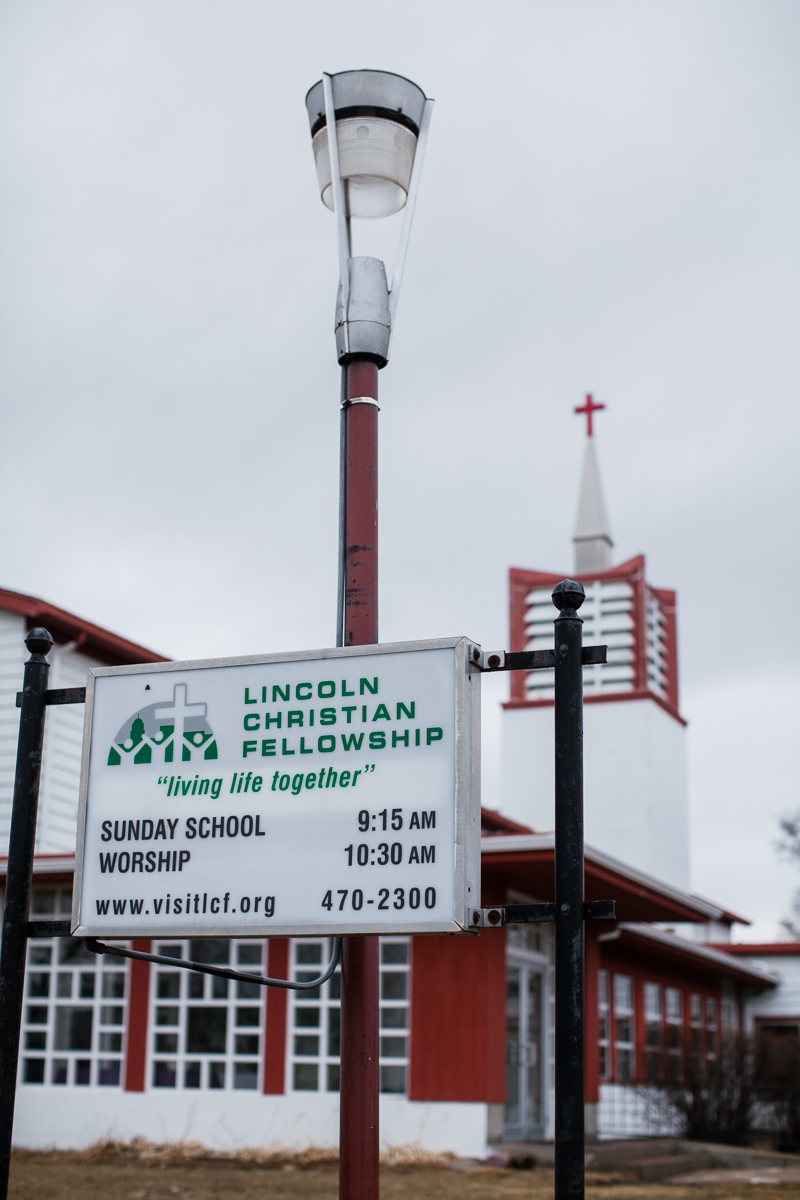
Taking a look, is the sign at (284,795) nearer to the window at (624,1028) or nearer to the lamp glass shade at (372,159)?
the lamp glass shade at (372,159)

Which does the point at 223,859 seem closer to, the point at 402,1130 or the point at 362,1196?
the point at 362,1196

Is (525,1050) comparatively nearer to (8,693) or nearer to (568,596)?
(8,693)

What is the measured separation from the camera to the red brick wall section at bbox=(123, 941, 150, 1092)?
→ 14898 millimetres

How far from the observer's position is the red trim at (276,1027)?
565 inches

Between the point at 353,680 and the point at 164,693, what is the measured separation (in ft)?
2.66

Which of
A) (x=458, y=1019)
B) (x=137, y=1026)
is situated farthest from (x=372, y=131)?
(x=137, y=1026)

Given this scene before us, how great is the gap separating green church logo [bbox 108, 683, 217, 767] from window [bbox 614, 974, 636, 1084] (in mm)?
15815

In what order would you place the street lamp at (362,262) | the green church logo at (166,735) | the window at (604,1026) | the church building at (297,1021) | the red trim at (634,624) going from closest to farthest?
the green church logo at (166,735)
the street lamp at (362,262)
the church building at (297,1021)
the window at (604,1026)
the red trim at (634,624)

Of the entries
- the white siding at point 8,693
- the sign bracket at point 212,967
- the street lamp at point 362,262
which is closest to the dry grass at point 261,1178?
the white siding at point 8,693

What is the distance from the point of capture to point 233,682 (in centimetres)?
505

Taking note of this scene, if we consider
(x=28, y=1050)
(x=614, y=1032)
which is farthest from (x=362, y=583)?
(x=614, y=1032)

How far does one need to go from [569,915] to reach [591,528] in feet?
105

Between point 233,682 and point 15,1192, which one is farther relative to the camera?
point 15,1192

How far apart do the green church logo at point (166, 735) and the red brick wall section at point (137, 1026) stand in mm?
10365
